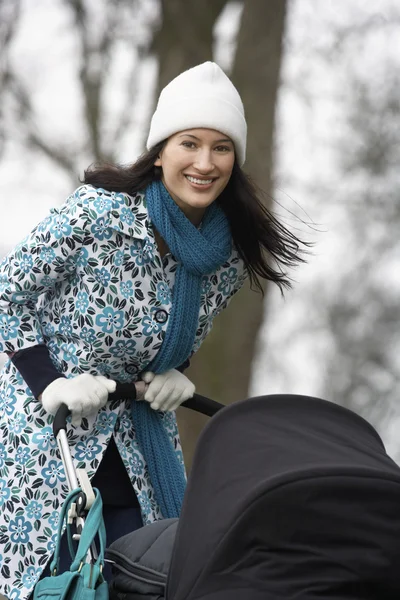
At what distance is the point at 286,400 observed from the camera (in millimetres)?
2832

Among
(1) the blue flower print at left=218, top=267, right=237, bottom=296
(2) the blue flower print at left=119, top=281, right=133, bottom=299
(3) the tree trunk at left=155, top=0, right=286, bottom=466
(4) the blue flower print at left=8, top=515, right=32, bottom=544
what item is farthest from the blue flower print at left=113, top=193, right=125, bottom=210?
(3) the tree trunk at left=155, top=0, right=286, bottom=466

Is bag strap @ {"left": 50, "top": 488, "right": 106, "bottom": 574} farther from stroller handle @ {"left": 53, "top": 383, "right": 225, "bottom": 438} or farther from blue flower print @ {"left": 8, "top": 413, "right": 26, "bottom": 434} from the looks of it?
blue flower print @ {"left": 8, "top": 413, "right": 26, "bottom": 434}

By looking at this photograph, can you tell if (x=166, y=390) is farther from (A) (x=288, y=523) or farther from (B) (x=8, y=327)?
(A) (x=288, y=523)

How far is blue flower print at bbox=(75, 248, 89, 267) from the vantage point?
11.1 feet

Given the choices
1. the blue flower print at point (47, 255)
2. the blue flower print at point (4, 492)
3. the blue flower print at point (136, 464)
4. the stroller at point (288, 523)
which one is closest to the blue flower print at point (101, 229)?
the blue flower print at point (47, 255)

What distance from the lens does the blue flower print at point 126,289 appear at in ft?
11.3

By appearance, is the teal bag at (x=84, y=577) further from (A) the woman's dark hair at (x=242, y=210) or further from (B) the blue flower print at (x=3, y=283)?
(A) the woman's dark hair at (x=242, y=210)

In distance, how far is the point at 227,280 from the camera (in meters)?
3.72

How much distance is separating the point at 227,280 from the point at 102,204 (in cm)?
52

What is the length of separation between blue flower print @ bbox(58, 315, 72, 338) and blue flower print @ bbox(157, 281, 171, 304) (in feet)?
0.87

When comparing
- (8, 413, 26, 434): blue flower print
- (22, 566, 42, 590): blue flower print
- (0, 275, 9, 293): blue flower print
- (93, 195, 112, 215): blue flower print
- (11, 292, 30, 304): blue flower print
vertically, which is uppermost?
(93, 195, 112, 215): blue flower print

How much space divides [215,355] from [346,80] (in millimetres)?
3437

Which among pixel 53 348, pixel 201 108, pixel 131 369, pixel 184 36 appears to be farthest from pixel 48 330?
pixel 184 36

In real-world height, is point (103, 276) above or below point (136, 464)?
above
